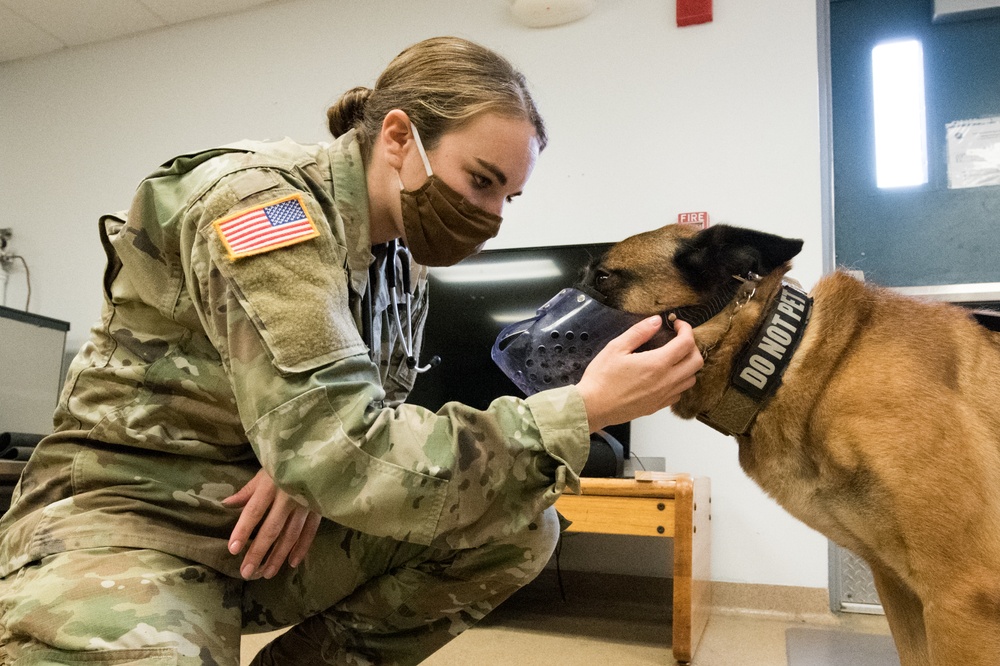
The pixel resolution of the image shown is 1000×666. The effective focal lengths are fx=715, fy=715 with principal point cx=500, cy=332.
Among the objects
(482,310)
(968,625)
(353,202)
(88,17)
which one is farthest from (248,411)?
(88,17)

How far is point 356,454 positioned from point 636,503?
1465 mm

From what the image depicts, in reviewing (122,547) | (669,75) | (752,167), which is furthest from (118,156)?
(122,547)

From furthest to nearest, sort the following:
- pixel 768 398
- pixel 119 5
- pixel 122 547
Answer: pixel 119 5, pixel 768 398, pixel 122 547

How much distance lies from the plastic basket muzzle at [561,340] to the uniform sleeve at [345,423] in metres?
Answer: 0.31

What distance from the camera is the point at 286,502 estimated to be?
1.03 meters

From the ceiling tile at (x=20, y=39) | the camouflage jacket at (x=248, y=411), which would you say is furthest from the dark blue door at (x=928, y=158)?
the ceiling tile at (x=20, y=39)

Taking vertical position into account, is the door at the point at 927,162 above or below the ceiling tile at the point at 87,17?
below

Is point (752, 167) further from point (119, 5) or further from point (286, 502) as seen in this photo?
point (119, 5)

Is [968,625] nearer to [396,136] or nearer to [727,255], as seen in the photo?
[727,255]

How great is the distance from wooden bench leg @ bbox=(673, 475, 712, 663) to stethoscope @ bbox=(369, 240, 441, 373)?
3.29 ft

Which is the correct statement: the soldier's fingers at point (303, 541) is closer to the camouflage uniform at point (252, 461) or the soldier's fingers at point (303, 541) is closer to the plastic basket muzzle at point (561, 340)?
the camouflage uniform at point (252, 461)

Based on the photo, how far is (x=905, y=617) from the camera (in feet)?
4.18

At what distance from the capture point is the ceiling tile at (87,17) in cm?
375

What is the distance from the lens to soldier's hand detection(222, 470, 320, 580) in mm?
1036
